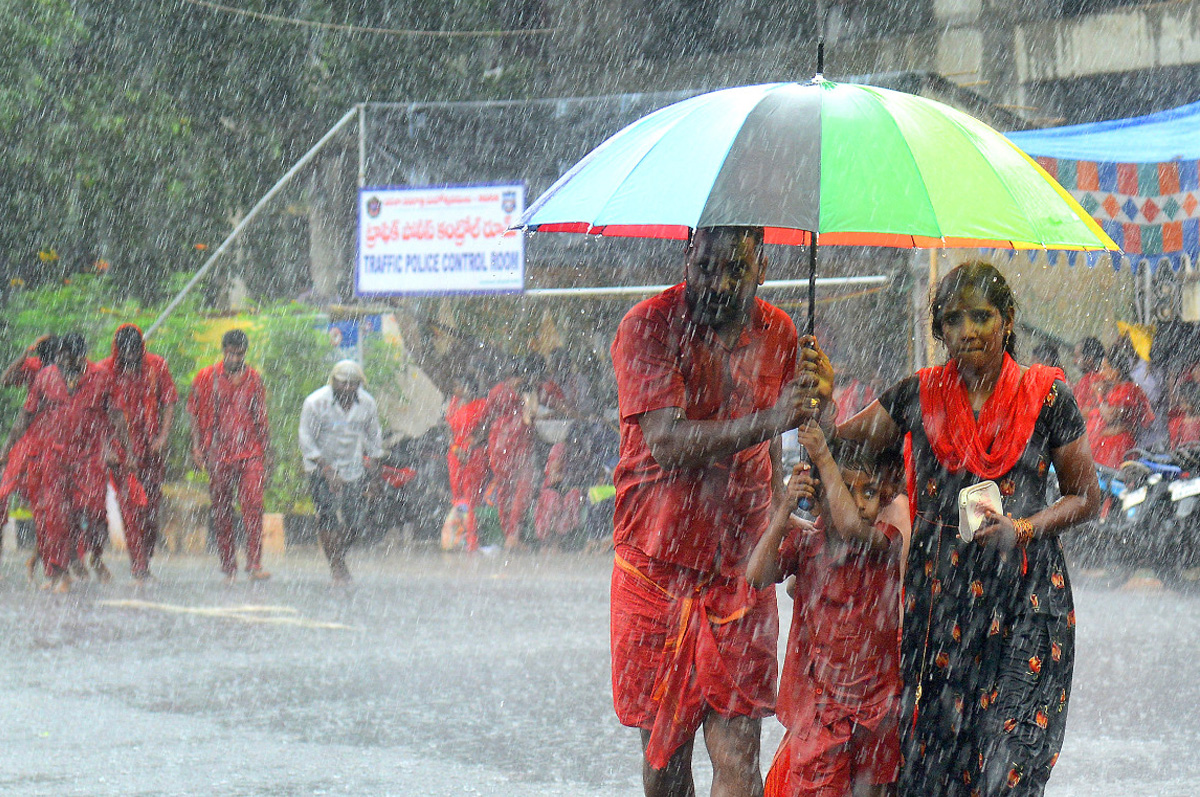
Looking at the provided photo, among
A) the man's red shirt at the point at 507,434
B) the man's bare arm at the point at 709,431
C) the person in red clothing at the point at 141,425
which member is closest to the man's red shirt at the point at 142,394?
the person in red clothing at the point at 141,425

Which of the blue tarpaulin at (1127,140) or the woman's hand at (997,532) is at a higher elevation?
A: the blue tarpaulin at (1127,140)

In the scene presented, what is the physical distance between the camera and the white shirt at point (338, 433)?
477 inches

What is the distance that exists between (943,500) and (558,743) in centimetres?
289

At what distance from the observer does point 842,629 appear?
13.0 ft

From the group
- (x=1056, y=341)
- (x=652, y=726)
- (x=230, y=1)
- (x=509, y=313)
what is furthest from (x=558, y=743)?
(x=230, y=1)

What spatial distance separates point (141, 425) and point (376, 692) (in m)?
5.71

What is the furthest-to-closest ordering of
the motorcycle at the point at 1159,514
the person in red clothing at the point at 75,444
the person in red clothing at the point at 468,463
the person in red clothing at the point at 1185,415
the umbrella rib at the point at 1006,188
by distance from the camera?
1. the person in red clothing at the point at 468,463
2. the person in red clothing at the point at 75,444
3. the person in red clothing at the point at 1185,415
4. the motorcycle at the point at 1159,514
5. the umbrella rib at the point at 1006,188

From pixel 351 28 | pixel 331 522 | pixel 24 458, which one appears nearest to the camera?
pixel 331 522

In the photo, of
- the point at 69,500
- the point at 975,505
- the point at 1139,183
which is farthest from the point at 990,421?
the point at 69,500

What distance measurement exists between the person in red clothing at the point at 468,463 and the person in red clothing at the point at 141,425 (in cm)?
274

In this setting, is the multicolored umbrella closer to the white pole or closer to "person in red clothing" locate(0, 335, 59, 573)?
the white pole

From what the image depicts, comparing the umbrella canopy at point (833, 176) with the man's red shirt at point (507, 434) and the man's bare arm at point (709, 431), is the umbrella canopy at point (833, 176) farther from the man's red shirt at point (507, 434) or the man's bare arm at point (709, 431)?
A: the man's red shirt at point (507, 434)

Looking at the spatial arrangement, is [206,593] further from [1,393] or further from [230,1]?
[230,1]

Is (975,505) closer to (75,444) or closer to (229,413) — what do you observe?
(229,413)
